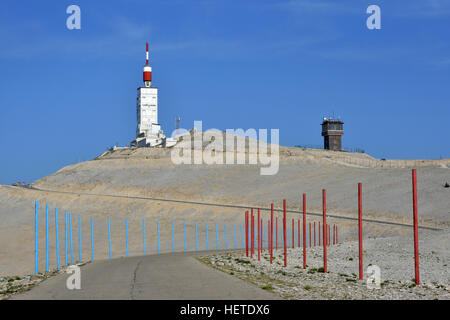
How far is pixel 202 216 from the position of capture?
77.2 metres

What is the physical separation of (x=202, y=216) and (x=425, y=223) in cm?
2536

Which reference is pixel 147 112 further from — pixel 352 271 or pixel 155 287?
pixel 155 287

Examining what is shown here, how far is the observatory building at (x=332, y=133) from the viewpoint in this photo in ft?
474

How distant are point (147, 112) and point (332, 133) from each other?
3999 centimetres

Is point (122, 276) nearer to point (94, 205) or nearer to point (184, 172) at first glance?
point (94, 205)

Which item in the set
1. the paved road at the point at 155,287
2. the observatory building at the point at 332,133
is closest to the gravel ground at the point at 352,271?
the paved road at the point at 155,287

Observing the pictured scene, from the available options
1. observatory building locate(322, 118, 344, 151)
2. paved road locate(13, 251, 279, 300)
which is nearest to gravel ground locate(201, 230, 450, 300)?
paved road locate(13, 251, 279, 300)

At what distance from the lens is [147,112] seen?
479 ft

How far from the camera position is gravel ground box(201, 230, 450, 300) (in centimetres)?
2030

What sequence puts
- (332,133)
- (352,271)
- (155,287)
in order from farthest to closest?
1. (332,133)
2. (352,271)
3. (155,287)

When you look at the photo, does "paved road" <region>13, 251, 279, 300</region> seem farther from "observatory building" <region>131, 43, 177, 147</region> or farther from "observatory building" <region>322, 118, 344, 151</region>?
"observatory building" <region>322, 118, 344, 151</region>

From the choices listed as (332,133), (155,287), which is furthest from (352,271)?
(332,133)

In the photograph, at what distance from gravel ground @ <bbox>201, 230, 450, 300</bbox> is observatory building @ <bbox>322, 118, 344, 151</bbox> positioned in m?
102
